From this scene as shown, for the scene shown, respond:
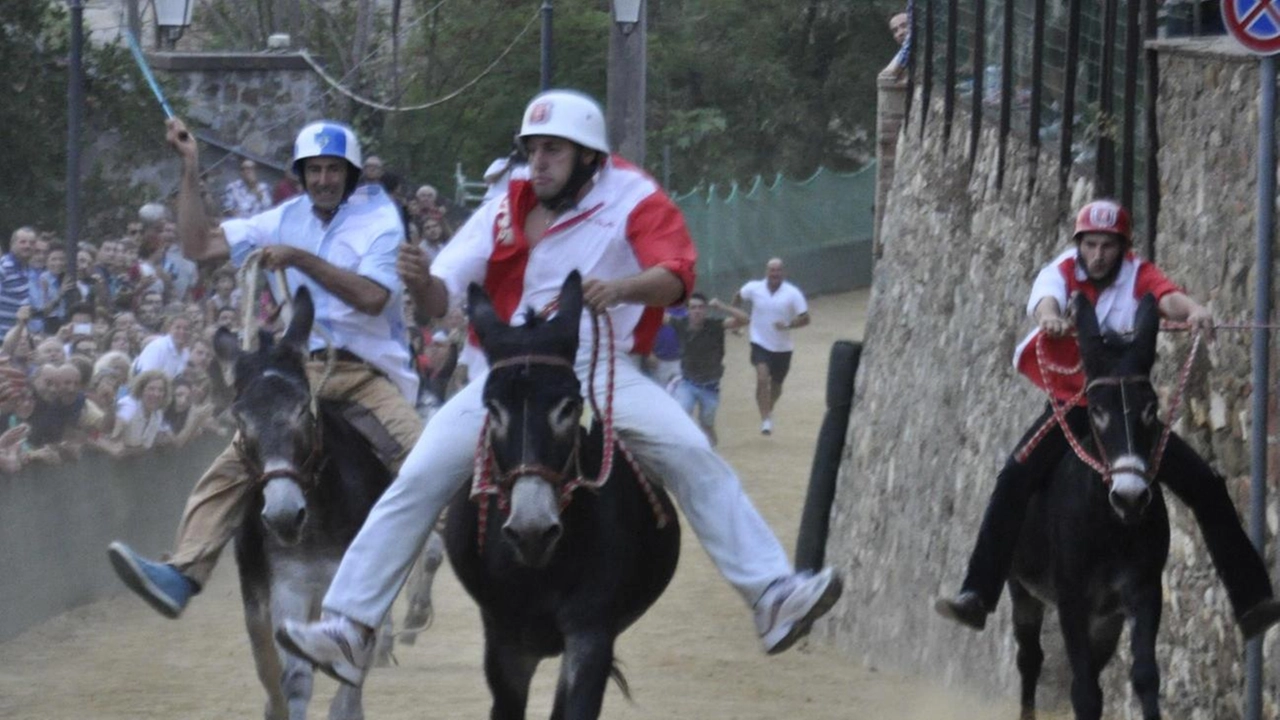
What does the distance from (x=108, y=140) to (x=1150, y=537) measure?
16238mm

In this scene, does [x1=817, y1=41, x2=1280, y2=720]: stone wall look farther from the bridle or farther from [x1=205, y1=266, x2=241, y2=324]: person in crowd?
[x1=205, y1=266, x2=241, y2=324]: person in crowd

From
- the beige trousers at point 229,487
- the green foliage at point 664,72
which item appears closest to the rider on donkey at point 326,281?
the beige trousers at point 229,487

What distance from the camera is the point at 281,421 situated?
925 cm

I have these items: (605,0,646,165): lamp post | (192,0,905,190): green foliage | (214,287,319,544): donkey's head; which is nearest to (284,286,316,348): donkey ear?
(214,287,319,544): donkey's head

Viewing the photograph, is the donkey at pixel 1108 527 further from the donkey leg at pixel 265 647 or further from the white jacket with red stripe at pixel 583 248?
the donkey leg at pixel 265 647

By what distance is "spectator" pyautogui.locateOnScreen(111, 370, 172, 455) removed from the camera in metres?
17.2

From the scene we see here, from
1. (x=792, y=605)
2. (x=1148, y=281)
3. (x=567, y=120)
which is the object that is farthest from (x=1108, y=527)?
(x=567, y=120)

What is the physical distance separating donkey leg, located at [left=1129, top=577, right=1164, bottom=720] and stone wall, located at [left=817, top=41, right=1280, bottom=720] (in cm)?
53

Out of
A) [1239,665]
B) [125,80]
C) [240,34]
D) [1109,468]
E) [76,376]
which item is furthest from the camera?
[240,34]

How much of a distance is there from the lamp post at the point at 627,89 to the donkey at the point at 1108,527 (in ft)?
49.4

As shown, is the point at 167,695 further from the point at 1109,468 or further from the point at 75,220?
the point at 1109,468

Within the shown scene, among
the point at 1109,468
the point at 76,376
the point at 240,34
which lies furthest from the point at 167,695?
the point at 240,34

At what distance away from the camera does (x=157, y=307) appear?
1909cm

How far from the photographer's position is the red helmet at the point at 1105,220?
33.1ft
